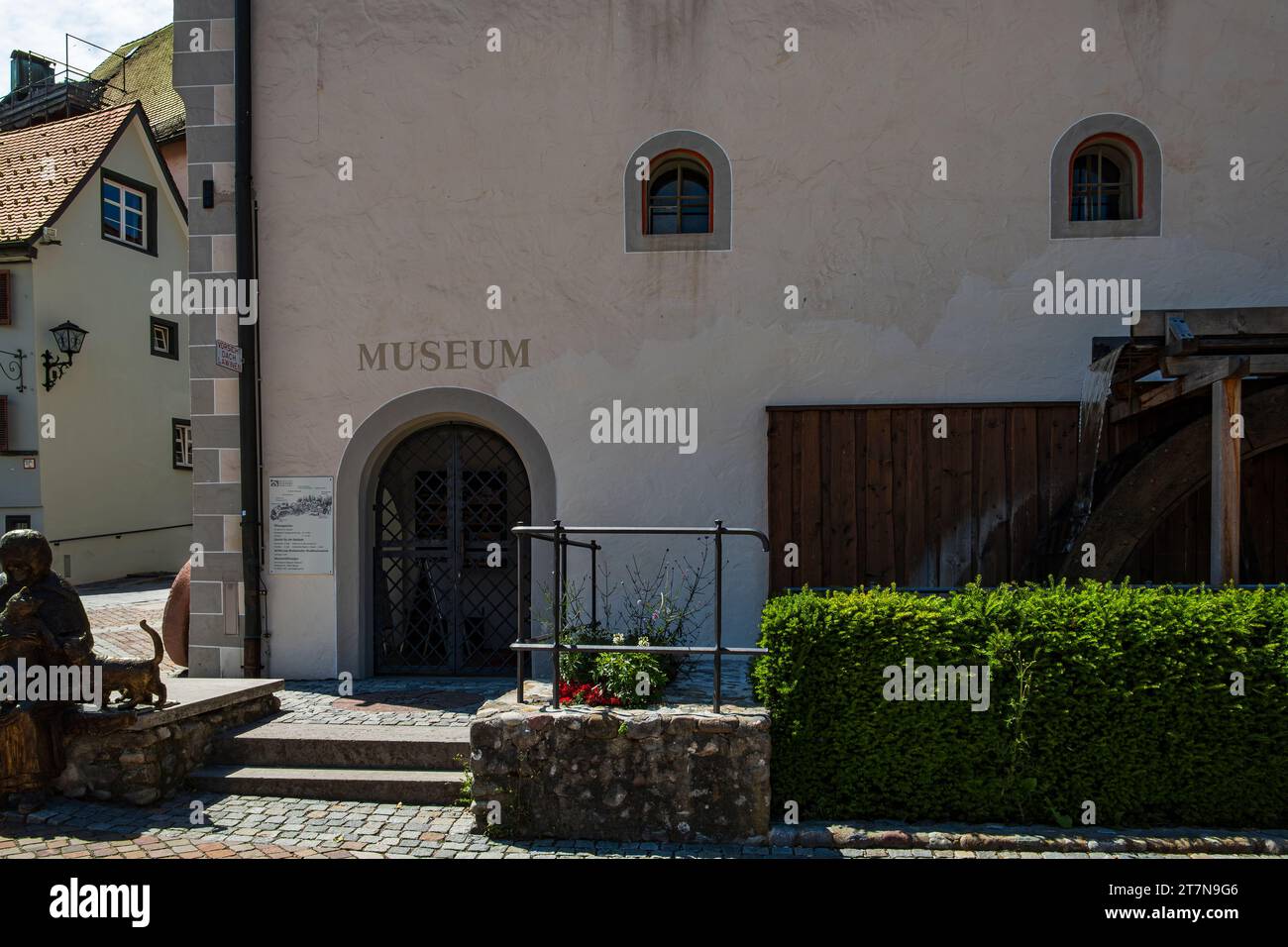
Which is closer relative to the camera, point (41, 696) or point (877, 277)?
point (41, 696)

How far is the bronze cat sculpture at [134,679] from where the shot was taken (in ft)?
16.4

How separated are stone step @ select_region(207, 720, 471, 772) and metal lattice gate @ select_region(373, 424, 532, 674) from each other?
184 cm

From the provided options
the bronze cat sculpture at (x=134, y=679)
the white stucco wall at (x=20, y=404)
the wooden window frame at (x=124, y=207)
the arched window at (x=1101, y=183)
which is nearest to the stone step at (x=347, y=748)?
the bronze cat sculpture at (x=134, y=679)

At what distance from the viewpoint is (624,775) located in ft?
14.8

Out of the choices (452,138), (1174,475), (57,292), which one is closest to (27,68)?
(57,292)

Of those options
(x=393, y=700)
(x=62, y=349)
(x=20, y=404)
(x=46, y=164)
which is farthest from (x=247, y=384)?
(x=46, y=164)

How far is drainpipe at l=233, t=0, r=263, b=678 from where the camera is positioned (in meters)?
7.16

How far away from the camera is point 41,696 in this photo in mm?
4871

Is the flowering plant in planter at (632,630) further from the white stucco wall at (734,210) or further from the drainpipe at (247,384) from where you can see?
the drainpipe at (247,384)

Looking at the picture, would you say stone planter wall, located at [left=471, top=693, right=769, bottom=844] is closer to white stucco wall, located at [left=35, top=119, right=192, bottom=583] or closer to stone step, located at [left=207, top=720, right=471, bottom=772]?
stone step, located at [left=207, top=720, right=471, bottom=772]

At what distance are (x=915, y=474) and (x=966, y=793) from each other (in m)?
3.01

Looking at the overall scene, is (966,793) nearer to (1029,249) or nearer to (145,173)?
(1029,249)

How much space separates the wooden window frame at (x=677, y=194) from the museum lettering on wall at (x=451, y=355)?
1.49 meters

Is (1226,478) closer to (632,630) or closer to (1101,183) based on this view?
(1101,183)
